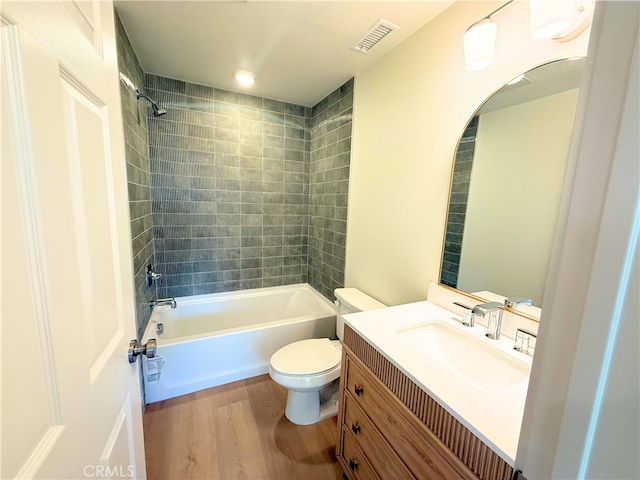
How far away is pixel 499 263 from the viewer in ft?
3.89

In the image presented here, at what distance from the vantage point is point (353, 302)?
1872 millimetres

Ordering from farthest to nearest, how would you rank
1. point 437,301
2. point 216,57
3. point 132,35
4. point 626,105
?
1. point 216,57
2. point 132,35
3. point 437,301
4. point 626,105

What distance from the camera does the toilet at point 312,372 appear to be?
5.20ft

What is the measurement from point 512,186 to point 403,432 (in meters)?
1.07

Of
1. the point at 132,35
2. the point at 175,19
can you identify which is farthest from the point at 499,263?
the point at 132,35

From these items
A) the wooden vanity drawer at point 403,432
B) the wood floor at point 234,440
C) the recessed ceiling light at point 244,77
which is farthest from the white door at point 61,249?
the recessed ceiling light at point 244,77

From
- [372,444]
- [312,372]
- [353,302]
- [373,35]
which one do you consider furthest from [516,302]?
[373,35]

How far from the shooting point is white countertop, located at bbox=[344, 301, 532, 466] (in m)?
0.67

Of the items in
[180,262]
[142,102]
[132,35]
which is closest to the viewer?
[132,35]

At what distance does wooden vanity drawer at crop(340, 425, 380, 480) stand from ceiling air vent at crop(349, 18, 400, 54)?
2.16 metres

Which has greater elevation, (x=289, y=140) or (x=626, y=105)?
(x=289, y=140)

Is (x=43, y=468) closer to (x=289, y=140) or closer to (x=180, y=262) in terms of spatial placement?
(x=180, y=262)

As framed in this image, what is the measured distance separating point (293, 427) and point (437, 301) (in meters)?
1.23

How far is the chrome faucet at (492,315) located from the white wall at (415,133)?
372mm
